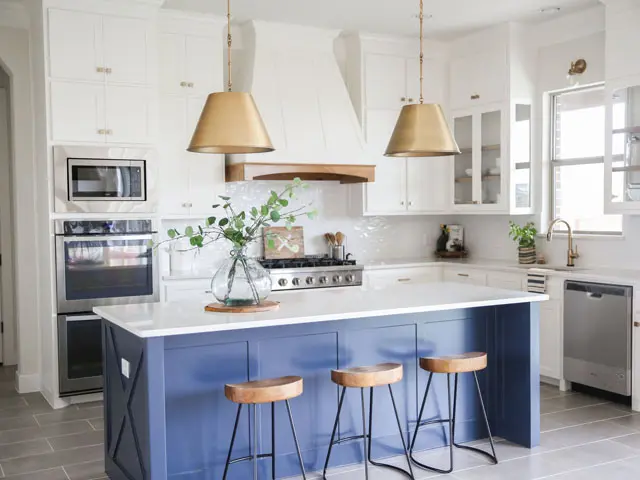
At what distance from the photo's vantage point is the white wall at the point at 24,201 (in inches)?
228

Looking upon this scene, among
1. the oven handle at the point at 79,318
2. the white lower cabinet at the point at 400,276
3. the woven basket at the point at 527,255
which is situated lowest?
the oven handle at the point at 79,318

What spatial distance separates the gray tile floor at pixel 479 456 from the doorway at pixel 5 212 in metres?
1.72

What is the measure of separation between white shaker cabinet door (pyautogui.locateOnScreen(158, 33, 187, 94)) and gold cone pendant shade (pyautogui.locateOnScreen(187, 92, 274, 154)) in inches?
106

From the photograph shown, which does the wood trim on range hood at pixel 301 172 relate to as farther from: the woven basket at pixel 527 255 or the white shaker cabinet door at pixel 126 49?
the woven basket at pixel 527 255

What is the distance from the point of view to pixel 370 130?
22.2ft

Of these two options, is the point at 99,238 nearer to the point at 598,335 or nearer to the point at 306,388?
the point at 306,388

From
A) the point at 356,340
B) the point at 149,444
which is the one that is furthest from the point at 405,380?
the point at 149,444

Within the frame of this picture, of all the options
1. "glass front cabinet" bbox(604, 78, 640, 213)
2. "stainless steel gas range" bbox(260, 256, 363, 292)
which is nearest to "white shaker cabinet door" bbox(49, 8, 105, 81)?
"stainless steel gas range" bbox(260, 256, 363, 292)

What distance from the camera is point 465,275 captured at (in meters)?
6.65

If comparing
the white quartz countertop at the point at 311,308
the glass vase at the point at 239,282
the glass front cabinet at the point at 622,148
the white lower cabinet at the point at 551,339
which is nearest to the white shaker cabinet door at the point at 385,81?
the glass front cabinet at the point at 622,148

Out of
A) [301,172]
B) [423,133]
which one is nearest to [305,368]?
[423,133]

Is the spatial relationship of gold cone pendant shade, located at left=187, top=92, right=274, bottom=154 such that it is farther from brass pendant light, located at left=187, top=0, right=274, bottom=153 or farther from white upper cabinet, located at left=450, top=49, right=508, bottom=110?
white upper cabinet, located at left=450, top=49, right=508, bottom=110

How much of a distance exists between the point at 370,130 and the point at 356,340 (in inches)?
123

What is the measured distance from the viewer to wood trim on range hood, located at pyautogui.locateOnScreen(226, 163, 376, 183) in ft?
19.7
